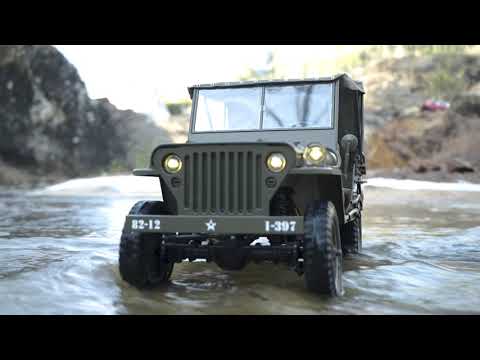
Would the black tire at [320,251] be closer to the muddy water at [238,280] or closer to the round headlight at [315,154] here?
the muddy water at [238,280]

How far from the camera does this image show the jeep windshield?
5938 mm

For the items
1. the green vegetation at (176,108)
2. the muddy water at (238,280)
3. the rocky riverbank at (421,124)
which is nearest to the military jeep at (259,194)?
the muddy water at (238,280)

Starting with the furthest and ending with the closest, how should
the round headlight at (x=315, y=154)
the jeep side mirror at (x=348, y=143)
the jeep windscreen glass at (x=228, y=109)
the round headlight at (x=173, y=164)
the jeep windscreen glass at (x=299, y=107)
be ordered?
the jeep windscreen glass at (x=228, y=109), the jeep windscreen glass at (x=299, y=107), the jeep side mirror at (x=348, y=143), the round headlight at (x=315, y=154), the round headlight at (x=173, y=164)

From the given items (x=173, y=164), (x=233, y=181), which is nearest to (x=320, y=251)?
(x=233, y=181)

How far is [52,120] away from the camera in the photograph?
35500mm

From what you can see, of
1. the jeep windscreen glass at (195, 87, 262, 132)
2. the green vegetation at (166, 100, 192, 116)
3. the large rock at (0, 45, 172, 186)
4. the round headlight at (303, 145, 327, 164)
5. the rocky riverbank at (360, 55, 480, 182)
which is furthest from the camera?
the green vegetation at (166, 100, 192, 116)

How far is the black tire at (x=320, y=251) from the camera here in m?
4.61

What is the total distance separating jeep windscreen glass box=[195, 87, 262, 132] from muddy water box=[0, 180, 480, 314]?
5.54 feet

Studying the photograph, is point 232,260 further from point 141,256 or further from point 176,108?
point 176,108

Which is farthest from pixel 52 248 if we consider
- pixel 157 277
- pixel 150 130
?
pixel 150 130

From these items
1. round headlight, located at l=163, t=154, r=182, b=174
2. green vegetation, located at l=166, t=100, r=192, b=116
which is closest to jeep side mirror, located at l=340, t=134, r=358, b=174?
round headlight, located at l=163, t=154, r=182, b=174

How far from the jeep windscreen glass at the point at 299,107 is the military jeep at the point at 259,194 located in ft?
0.04

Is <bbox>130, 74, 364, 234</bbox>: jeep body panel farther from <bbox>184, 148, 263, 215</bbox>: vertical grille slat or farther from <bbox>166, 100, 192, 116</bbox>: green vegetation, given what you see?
<bbox>166, 100, 192, 116</bbox>: green vegetation

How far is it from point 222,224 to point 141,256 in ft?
2.98
